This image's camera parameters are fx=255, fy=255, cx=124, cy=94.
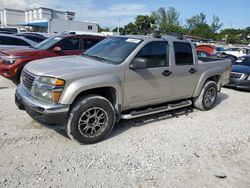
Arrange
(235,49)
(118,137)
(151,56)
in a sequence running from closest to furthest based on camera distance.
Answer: (118,137)
(151,56)
(235,49)

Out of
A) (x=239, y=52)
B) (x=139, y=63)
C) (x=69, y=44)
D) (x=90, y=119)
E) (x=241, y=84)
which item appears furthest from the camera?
(x=239, y=52)

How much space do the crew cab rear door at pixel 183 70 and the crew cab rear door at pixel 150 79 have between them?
9.3 inches

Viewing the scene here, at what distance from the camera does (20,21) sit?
88812 millimetres

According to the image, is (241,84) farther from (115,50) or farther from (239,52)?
(239,52)

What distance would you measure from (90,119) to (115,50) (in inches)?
59.3

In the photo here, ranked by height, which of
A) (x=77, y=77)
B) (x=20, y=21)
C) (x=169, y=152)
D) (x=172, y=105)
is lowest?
(x=169, y=152)

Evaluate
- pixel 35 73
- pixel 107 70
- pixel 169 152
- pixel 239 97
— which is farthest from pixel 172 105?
pixel 239 97

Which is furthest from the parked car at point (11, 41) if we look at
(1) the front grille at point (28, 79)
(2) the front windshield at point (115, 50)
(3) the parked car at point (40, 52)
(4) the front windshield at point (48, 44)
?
(1) the front grille at point (28, 79)

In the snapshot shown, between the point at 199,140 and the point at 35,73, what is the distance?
3146 millimetres

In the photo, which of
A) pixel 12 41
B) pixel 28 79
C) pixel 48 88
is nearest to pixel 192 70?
pixel 48 88

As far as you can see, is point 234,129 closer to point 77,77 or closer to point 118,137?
point 118,137

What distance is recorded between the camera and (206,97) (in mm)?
6590

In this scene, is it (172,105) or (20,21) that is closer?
(172,105)

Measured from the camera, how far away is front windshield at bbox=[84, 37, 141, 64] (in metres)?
4.72
